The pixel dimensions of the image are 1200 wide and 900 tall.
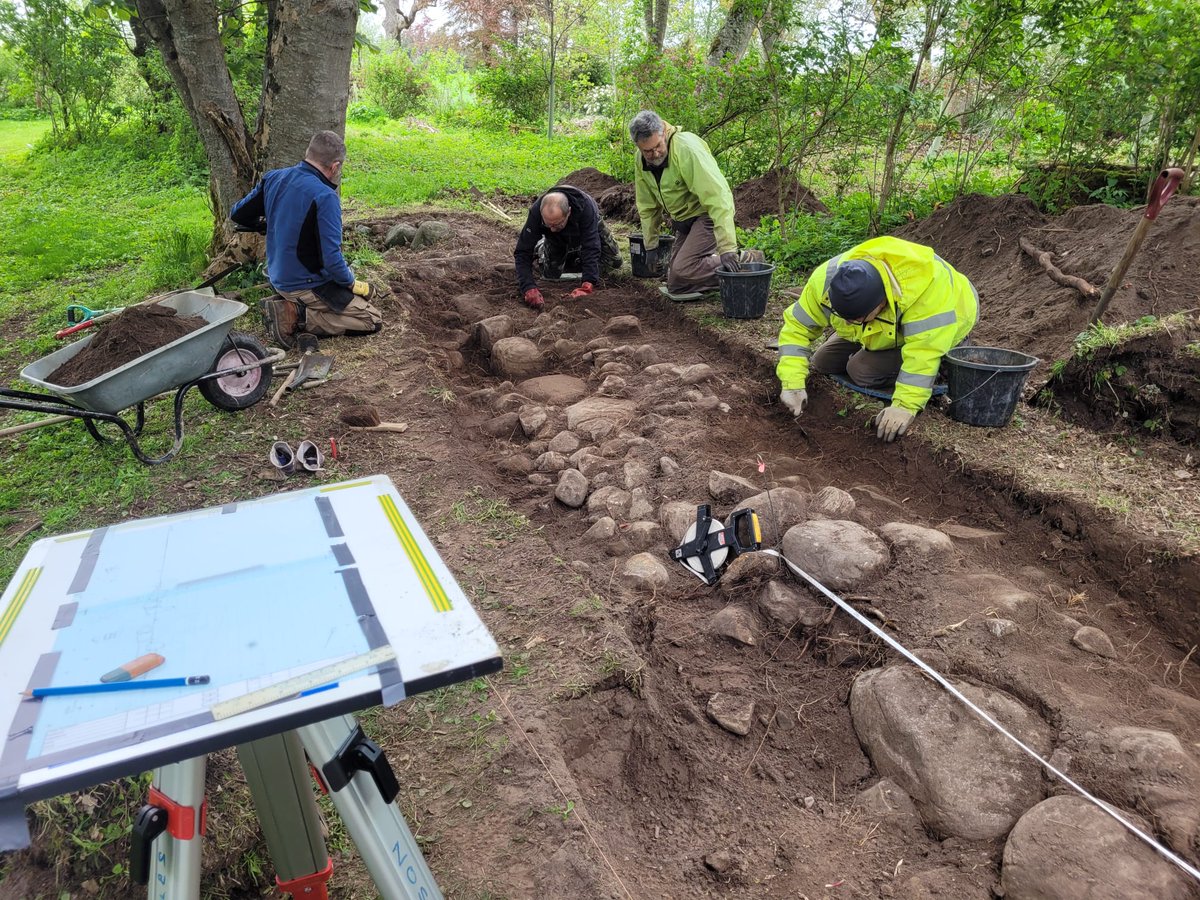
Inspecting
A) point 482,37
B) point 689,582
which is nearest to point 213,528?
point 689,582

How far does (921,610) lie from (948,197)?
5067 millimetres

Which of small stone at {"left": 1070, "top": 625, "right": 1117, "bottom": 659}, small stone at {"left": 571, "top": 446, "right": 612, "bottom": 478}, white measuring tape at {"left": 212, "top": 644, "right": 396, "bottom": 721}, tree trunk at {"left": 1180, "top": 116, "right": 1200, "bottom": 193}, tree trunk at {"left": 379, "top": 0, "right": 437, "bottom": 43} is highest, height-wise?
tree trunk at {"left": 379, "top": 0, "right": 437, "bottom": 43}

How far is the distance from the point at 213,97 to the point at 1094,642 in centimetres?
661

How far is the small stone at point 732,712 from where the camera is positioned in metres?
2.40

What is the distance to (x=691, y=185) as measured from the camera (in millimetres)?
5652

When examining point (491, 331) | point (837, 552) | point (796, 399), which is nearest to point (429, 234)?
point (491, 331)

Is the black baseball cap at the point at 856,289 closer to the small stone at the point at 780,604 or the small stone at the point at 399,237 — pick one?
the small stone at the point at 780,604

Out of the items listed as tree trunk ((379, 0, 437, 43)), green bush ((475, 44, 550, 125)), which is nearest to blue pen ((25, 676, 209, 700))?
green bush ((475, 44, 550, 125))

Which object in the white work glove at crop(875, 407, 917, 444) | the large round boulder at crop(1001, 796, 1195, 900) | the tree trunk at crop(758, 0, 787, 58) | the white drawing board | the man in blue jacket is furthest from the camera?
the tree trunk at crop(758, 0, 787, 58)

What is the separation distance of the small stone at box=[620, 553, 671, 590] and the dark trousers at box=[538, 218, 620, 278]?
13.7ft

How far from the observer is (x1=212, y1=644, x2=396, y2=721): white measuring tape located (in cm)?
98

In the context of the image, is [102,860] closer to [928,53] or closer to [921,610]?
[921,610]

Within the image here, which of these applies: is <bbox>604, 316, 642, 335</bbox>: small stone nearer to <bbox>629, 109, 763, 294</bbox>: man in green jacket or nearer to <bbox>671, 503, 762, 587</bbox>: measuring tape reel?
<bbox>629, 109, 763, 294</bbox>: man in green jacket

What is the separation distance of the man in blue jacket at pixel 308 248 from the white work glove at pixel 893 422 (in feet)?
11.4
